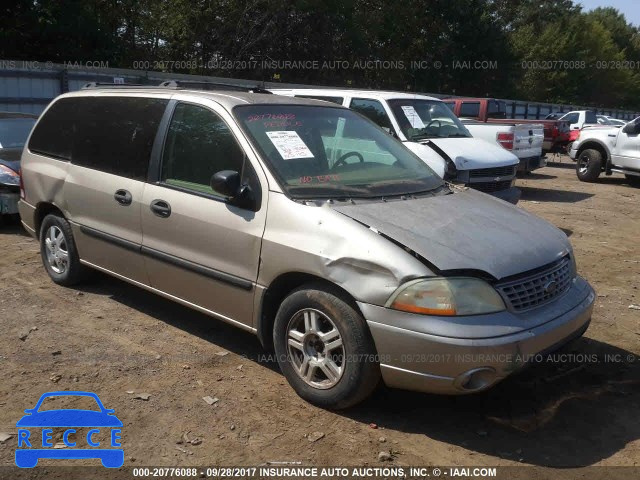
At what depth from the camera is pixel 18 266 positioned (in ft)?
21.3

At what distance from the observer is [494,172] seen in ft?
30.7

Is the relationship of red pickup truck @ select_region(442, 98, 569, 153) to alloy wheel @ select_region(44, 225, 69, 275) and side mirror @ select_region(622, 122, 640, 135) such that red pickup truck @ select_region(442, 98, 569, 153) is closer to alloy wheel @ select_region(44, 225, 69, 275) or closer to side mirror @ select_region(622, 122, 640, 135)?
side mirror @ select_region(622, 122, 640, 135)

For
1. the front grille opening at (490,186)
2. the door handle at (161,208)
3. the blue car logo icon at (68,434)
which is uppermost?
the door handle at (161,208)

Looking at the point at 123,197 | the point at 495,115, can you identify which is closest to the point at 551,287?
the point at 123,197

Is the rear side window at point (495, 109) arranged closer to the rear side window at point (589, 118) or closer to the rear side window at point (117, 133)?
the rear side window at point (589, 118)

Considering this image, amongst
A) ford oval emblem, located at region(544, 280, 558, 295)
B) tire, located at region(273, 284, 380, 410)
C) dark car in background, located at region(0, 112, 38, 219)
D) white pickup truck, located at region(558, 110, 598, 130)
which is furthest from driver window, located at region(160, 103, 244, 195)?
Result: white pickup truck, located at region(558, 110, 598, 130)

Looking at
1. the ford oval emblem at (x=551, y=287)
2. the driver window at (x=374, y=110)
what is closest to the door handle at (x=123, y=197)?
the ford oval emblem at (x=551, y=287)

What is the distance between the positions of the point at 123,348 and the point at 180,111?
1.74 m

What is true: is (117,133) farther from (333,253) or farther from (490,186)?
(490,186)

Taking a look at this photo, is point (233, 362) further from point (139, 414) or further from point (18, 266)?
point (18, 266)

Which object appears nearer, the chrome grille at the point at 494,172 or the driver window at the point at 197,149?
the driver window at the point at 197,149

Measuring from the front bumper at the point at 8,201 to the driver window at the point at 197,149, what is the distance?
403 cm

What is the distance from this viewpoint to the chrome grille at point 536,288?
354cm

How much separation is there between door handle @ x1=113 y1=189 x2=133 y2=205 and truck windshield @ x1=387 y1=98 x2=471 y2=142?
5.22 metres
